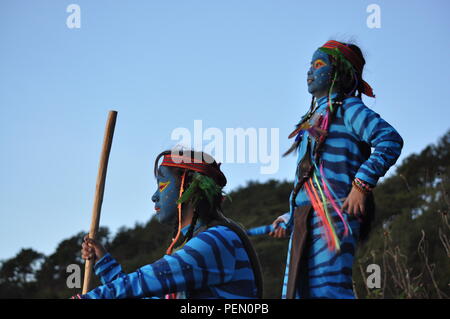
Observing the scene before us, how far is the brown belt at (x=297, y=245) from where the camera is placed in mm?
3711

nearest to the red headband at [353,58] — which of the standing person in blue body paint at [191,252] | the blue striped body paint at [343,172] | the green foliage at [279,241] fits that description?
the blue striped body paint at [343,172]

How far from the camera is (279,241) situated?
452 inches

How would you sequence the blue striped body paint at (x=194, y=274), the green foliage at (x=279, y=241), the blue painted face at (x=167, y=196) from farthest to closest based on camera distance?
the green foliage at (x=279, y=241), the blue painted face at (x=167, y=196), the blue striped body paint at (x=194, y=274)

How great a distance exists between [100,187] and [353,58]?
1690mm

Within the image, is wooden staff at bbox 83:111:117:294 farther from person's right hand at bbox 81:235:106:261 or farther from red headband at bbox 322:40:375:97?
red headband at bbox 322:40:375:97

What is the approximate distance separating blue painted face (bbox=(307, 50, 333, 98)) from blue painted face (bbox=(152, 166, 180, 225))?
1.03 m

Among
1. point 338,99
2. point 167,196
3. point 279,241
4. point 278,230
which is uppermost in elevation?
point 279,241

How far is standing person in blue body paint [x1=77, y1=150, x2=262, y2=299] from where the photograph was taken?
128 inches

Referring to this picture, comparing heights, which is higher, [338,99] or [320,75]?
[320,75]

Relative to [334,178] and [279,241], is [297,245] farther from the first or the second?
[279,241]

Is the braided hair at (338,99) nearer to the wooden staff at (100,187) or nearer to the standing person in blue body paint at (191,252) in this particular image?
the standing person in blue body paint at (191,252)

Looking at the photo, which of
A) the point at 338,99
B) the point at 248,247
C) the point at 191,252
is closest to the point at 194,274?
the point at 191,252

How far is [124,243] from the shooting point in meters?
13.8

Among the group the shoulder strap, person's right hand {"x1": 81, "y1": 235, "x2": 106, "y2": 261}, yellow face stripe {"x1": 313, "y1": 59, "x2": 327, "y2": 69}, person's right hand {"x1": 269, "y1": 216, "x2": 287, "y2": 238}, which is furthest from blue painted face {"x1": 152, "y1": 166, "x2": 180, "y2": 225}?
yellow face stripe {"x1": 313, "y1": 59, "x2": 327, "y2": 69}
